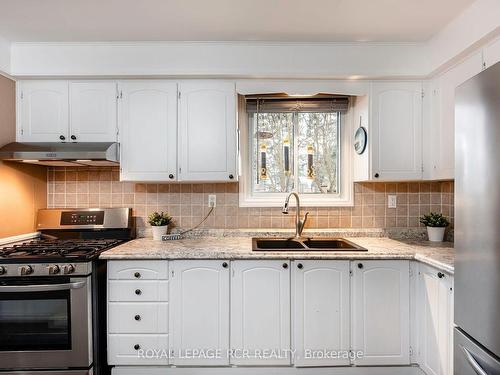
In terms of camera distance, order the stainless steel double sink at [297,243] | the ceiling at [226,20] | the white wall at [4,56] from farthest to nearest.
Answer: the stainless steel double sink at [297,243]
the white wall at [4,56]
the ceiling at [226,20]

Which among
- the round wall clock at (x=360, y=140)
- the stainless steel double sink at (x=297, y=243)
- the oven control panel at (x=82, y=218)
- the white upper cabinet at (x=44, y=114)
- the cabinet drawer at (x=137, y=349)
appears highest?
the white upper cabinet at (x=44, y=114)

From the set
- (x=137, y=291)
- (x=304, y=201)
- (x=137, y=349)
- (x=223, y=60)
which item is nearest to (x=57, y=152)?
(x=137, y=291)

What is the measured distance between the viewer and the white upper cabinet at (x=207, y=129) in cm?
233

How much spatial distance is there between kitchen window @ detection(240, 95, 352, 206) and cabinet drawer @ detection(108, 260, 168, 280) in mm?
970

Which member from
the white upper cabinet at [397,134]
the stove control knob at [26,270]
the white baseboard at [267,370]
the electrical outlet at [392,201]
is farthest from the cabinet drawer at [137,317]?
the electrical outlet at [392,201]

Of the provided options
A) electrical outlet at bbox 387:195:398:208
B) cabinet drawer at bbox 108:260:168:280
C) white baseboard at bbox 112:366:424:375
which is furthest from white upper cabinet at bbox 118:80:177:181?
electrical outlet at bbox 387:195:398:208

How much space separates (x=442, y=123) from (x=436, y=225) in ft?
2.58

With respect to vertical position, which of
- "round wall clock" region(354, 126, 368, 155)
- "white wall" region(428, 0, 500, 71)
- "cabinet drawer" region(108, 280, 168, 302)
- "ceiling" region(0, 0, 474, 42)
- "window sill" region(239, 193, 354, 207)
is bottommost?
"cabinet drawer" region(108, 280, 168, 302)

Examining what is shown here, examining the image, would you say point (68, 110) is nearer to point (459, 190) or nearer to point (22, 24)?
point (22, 24)

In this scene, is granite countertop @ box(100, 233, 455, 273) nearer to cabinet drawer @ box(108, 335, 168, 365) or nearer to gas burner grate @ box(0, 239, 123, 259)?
gas burner grate @ box(0, 239, 123, 259)

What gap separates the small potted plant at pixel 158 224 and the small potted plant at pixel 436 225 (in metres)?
2.08

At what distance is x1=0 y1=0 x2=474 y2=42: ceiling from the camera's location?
5.97 feet

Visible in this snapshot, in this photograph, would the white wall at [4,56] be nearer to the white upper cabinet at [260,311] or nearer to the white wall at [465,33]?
the white upper cabinet at [260,311]

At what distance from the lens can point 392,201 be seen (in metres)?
2.65
